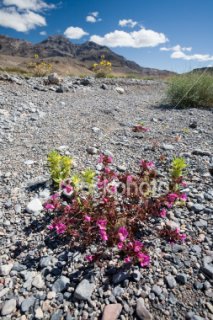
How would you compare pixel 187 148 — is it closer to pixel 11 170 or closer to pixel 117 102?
pixel 11 170

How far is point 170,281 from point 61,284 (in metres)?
1.17

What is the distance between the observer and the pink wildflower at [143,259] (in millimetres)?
2750

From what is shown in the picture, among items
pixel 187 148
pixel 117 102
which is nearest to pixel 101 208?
pixel 187 148

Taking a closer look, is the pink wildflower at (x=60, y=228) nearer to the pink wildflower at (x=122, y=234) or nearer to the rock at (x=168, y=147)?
the pink wildflower at (x=122, y=234)

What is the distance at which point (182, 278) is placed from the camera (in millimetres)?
2678

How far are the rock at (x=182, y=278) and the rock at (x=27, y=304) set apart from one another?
1530 mm

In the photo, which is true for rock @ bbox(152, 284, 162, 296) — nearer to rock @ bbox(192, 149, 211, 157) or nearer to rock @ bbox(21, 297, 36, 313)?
rock @ bbox(21, 297, 36, 313)

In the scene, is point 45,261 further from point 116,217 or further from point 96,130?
point 96,130

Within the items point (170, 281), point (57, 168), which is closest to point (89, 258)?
point (170, 281)

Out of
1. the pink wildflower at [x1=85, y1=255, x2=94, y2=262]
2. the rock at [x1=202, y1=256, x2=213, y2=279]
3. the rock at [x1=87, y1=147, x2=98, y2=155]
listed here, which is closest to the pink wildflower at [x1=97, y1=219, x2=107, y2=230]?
the pink wildflower at [x1=85, y1=255, x2=94, y2=262]

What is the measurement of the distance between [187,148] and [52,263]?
4.41 meters

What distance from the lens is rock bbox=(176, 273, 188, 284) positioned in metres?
2.66

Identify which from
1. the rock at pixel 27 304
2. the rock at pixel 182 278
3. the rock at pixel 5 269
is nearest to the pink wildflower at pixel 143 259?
the rock at pixel 182 278

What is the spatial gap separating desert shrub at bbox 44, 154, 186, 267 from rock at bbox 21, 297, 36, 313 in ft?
2.30
